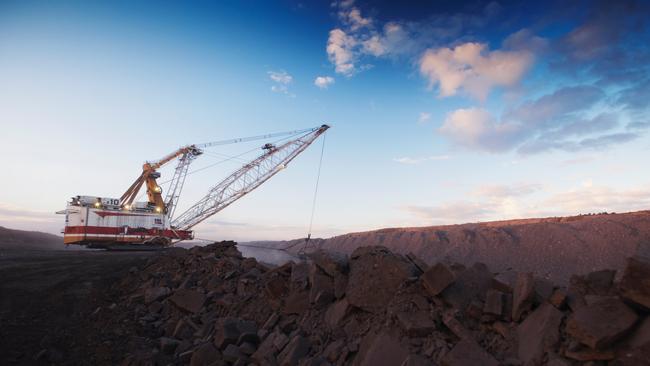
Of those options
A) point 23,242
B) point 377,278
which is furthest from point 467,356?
point 23,242

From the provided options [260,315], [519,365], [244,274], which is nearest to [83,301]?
[244,274]

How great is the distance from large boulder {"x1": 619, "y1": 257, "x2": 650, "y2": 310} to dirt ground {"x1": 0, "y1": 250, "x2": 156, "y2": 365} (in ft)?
33.4

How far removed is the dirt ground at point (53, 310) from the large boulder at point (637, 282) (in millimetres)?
10179

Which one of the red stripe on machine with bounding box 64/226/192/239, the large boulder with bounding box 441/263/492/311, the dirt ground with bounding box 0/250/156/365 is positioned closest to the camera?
the large boulder with bounding box 441/263/492/311

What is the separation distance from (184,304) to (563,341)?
31.2ft

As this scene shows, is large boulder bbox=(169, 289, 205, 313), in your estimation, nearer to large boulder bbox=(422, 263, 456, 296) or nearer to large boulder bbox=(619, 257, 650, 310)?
large boulder bbox=(422, 263, 456, 296)

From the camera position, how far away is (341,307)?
7.46m

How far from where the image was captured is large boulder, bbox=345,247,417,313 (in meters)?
7.08

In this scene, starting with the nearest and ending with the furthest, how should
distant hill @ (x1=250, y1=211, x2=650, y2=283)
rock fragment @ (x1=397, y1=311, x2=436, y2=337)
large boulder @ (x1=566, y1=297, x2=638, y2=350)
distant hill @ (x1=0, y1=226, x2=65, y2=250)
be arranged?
large boulder @ (x1=566, y1=297, x2=638, y2=350) < rock fragment @ (x1=397, y1=311, x2=436, y2=337) < distant hill @ (x1=250, y1=211, x2=650, y2=283) < distant hill @ (x1=0, y1=226, x2=65, y2=250)

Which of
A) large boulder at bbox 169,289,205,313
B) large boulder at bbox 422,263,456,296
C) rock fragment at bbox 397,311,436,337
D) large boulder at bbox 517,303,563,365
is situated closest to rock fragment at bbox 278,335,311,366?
rock fragment at bbox 397,311,436,337

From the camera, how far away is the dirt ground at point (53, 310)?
27.2 feet

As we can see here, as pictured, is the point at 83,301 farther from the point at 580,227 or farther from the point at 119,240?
the point at 580,227

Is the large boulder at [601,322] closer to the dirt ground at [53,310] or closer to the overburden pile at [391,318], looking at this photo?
the overburden pile at [391,318]

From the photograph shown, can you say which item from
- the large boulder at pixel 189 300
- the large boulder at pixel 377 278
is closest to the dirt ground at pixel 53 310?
the large boulder at pixel 189 300
